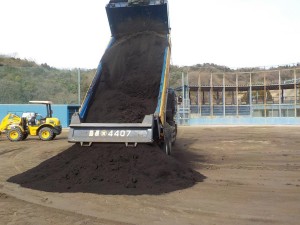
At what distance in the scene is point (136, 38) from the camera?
12.1m

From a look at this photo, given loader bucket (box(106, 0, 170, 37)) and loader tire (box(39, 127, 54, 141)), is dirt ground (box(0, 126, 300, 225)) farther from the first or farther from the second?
loader tire (box(39, 127, 54, 141))

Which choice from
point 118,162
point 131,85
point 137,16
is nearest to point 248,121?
point 137,16

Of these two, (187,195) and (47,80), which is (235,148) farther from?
(47,80)

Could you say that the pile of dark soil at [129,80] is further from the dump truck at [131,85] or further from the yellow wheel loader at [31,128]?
the yellow wheel loader at [31,128]

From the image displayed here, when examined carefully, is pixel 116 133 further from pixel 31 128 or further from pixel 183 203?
pixel 31 128

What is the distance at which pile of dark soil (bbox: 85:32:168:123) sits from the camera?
9.40 metres

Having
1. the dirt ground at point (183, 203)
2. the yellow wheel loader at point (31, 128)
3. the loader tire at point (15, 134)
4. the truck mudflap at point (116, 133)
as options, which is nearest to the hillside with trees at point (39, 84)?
the yellow wheel loader at point (31, 128)

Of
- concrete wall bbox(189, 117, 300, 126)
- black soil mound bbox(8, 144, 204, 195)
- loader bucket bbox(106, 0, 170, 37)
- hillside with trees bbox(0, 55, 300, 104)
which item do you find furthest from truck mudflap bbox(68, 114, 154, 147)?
concrete wall bbox(189, 117, 300, 126)

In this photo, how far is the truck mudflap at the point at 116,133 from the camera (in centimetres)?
803

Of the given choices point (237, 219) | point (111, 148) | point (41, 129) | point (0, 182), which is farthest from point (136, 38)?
point (41, 129)

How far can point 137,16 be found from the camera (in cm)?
1226

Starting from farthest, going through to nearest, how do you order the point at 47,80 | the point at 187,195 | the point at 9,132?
the point at 47,80 < the point at 9,132 < the point at 187,195

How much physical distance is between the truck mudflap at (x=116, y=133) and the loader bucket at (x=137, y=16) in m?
5.04

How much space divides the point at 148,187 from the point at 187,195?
0.82m
